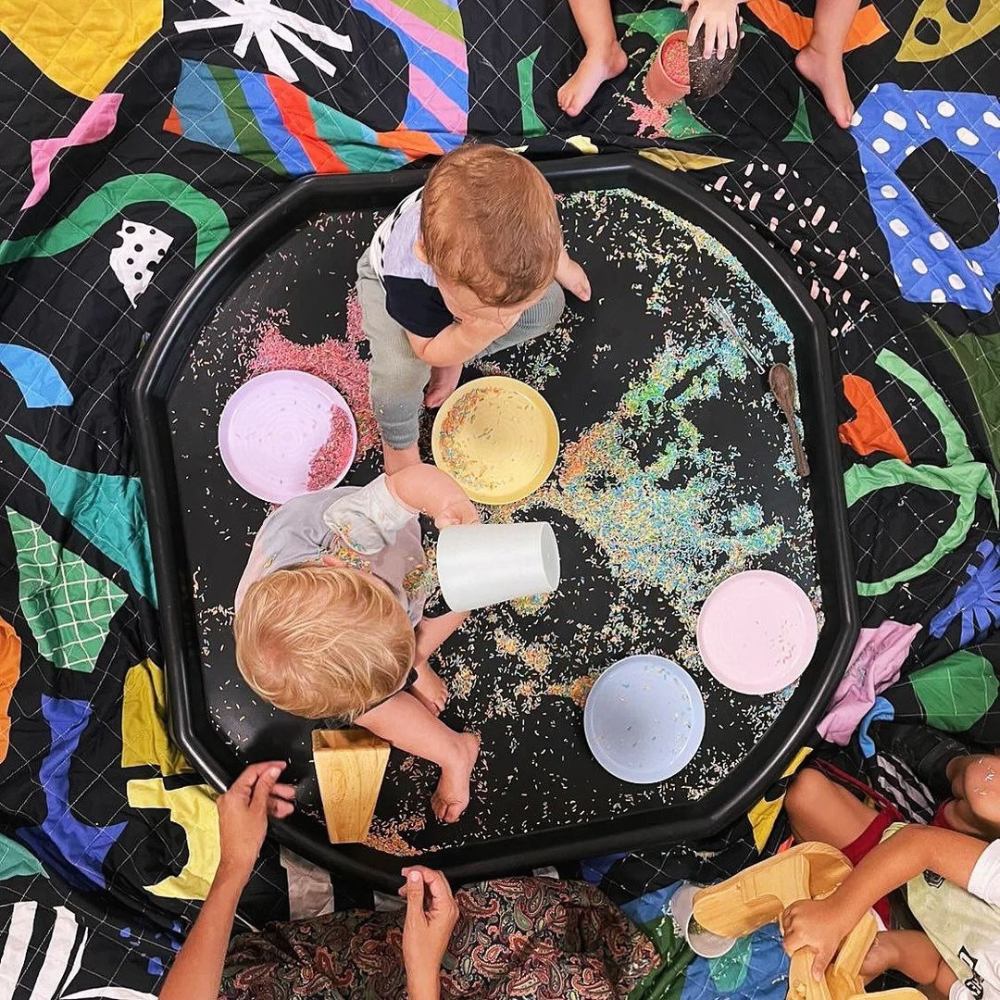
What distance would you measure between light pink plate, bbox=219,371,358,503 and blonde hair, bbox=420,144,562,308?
45 cm

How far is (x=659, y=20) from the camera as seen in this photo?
1.46m

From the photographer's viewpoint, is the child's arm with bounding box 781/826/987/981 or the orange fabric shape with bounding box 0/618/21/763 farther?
the orange fabric shape with bounding box 0/618/21/763

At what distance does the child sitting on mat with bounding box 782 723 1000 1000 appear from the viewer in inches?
46.3

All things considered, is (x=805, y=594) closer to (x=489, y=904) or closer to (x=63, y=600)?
(x=489, y=904)

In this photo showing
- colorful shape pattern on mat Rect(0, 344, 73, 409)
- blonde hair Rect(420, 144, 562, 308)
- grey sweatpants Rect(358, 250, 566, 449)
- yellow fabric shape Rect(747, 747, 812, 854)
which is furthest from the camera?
yellow fabric shape Rect(747, 747, 812, 854)

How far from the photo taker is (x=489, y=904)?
4.30ft

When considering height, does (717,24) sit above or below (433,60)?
above

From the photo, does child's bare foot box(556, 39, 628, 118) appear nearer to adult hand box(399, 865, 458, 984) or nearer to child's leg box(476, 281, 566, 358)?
child's leg box(476, 281, 566, 358)

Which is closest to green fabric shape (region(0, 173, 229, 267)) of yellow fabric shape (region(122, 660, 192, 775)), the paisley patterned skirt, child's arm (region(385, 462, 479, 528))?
child's arm (region(385, 462, 479, 528))

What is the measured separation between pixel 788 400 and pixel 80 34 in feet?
3.60

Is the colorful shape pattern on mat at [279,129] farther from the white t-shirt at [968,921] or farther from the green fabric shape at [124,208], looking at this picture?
the white t-shirt at [968,921]

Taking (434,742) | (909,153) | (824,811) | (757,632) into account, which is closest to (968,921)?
(824,811)

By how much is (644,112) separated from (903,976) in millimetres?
1275

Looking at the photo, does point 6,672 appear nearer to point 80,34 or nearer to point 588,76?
point 80,34
